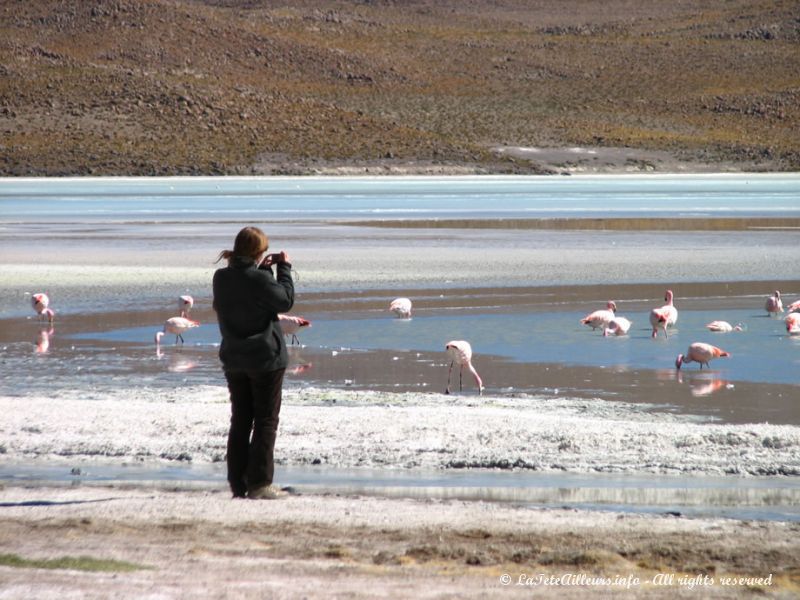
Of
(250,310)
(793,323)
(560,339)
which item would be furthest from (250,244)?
(793,323)

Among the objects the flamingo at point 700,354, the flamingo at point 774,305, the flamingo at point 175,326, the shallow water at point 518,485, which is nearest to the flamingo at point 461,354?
the flamingo at point 700,354

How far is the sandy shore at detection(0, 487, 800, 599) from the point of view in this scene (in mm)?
5426

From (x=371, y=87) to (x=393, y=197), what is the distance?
50510mm

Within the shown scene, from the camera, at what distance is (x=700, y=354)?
11.5m

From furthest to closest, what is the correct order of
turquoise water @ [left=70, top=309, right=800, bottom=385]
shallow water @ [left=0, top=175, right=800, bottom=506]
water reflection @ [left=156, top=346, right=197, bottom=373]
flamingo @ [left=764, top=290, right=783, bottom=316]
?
flamingo @ [left=764, top=290, right=783, bottom=316]
turquoise water @ [left=70, top=309, right=800, bottom=385]
water reflection @ [left=156, top=346, right=197, bottom=373]
shallow water @ [left=0, top=175, right=800, bottom=506]

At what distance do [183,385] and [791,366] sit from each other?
4.77 metres

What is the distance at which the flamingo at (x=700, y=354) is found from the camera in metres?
11.4

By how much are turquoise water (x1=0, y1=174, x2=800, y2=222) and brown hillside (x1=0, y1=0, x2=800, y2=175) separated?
8254 millimetres

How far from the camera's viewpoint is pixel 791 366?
1181 cm

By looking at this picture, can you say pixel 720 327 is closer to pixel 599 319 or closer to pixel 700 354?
pixel 599 319

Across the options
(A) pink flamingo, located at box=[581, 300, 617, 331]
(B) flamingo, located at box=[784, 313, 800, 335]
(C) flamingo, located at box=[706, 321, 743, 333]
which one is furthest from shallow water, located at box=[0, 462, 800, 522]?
(B) flamingo, located at box=[784, 313, 800, 335]

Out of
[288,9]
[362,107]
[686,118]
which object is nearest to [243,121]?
[362,107]

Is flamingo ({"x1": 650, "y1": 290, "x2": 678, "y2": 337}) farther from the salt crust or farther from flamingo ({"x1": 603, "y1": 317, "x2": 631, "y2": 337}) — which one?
the salt crust

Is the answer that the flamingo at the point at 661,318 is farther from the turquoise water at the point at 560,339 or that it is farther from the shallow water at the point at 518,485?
the shallow water at the point at 518,485
